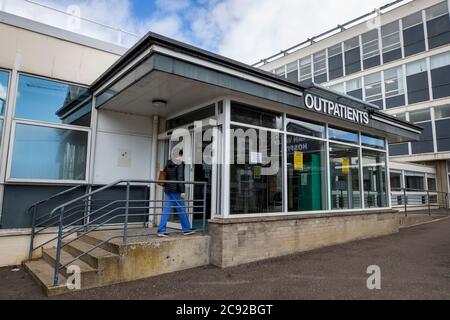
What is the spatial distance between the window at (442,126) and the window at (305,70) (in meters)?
9.06

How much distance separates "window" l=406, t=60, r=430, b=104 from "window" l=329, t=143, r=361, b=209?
41.3 feet

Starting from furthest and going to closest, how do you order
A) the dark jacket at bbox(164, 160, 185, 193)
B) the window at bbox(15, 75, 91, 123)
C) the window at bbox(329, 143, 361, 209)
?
the window at bbox(329, 143, 361, 209)
the window at bbox(15, 75, 91, 123)
the dark jacket at bbox(164, 160, 185, 193)

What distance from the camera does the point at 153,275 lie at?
4984 mm

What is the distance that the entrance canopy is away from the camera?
4828mm

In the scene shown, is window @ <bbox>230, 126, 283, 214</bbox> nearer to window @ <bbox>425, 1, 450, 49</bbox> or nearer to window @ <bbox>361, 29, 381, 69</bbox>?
window @ <bbox>425, 1, 450, 49</bbox>

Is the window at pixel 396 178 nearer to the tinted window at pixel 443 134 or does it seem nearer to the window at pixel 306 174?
the tinted window at pixel 443 134

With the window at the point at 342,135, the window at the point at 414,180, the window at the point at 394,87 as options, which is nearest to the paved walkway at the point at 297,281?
the window at the point at 342,135

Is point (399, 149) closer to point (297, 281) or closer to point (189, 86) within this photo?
point (297, 281)

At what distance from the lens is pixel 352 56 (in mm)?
21812

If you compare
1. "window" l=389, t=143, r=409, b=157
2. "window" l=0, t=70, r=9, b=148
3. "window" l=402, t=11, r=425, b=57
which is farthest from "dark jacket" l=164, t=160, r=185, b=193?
"window" l=402, t=11, r=425, b=57

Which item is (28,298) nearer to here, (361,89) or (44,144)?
(44,144)

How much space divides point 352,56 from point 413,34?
383 cm

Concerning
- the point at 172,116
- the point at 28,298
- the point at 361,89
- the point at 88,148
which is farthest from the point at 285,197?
the point at 361,89

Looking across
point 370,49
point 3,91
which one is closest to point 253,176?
point 3,91
